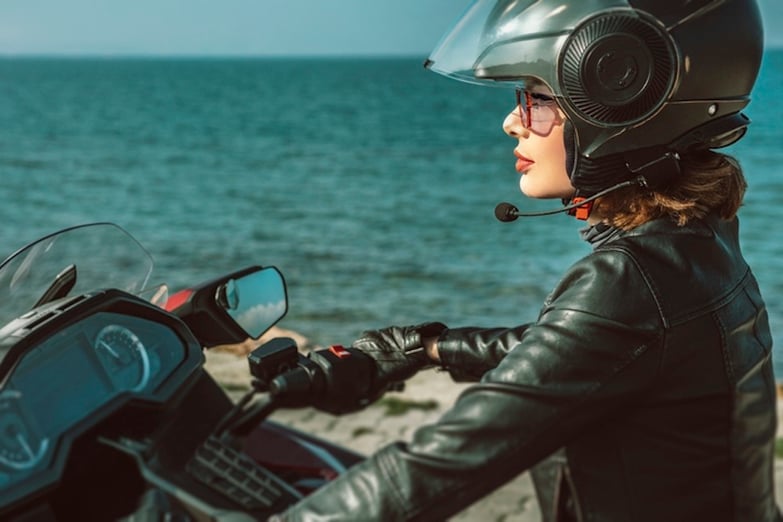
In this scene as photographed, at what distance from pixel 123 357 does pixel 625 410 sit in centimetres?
87

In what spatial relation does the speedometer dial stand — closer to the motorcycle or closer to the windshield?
the motorcycle

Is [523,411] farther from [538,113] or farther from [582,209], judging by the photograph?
[538,113]

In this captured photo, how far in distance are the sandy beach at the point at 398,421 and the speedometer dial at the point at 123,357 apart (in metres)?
3.01

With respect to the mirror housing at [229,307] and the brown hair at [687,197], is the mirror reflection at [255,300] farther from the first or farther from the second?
the brown hair at [687,197]

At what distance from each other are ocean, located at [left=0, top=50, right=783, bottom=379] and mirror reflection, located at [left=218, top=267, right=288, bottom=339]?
1.22 meters

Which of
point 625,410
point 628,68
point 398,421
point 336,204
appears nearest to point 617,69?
point 628,68

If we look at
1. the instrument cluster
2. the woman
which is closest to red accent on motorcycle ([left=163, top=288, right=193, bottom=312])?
the instrument cluster

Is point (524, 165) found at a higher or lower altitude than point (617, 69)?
lower

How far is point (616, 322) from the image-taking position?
1.74m

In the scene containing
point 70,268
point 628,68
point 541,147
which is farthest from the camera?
point 541,147

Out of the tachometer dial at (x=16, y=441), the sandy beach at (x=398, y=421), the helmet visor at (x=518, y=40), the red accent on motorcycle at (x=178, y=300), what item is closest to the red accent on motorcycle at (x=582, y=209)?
the helmet visor at (x=518, y=40)

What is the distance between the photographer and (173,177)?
102 ft

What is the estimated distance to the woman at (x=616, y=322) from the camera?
164cm

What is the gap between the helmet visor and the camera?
2.13m
